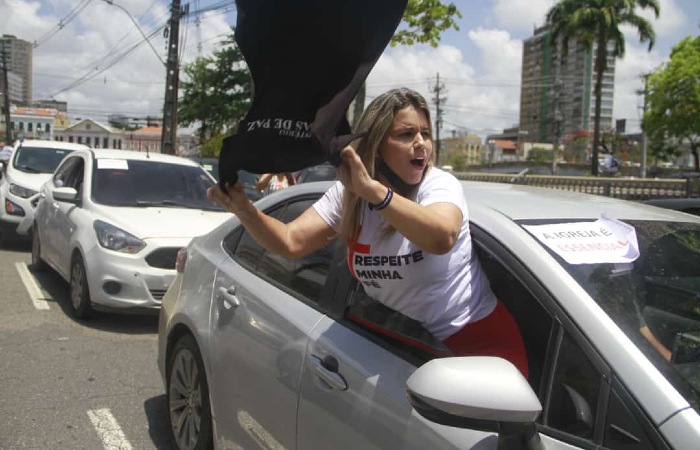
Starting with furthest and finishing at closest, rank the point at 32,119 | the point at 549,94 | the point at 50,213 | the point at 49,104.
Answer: the point at 49,104
the point at 549,94
the point at 32,119
the point at 50,213

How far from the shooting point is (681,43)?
27297 millimetres

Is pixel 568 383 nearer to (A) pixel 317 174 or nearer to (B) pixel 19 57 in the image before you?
(A) pixel 317 174

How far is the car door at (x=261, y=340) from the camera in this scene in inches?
93.4

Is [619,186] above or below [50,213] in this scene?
above

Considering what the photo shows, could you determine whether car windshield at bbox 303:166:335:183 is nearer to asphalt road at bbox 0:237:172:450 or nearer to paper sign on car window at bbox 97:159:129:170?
paper sign on car window at bbox 97:159:129:170

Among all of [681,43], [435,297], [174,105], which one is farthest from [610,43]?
[435,297]

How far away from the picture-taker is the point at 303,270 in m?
→ 2.69

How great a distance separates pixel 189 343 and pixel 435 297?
1.59m

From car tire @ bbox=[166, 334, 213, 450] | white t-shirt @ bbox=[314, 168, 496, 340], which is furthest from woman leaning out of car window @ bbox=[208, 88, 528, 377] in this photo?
car tire @ bbox=[166, 334, 213, 450]

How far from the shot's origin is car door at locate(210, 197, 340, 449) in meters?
2.37

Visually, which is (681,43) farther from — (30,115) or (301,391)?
(30,115)

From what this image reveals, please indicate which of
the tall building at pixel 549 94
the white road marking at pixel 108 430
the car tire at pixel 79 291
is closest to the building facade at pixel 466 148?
the tall building at pixel 549 94

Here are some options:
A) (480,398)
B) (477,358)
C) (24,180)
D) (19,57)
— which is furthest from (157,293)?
(19,57)

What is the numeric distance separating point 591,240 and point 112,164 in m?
6.14
